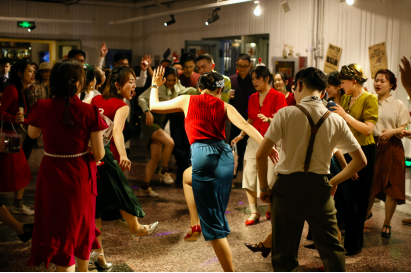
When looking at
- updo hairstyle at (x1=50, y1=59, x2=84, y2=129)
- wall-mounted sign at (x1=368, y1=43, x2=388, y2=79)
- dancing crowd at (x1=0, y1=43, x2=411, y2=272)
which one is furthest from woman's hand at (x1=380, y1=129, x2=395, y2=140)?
updo hairstyle at (x1=50, y1=59, x2=84, y2=129)

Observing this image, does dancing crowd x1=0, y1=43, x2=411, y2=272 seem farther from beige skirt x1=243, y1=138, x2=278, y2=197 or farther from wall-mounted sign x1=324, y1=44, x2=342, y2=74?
wall-mounted sign x1=324, y1=44, x2=342, y2=74

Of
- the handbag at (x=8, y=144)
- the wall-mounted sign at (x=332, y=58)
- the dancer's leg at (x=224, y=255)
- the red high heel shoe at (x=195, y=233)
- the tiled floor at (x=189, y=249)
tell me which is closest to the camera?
the dancer's leg at (x=224, y=255)

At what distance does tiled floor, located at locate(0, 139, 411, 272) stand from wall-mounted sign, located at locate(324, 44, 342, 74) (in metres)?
2.81

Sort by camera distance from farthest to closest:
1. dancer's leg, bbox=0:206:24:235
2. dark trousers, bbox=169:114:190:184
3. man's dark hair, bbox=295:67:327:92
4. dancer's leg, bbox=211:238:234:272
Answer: dark trousers, bbox=169:114:190:184
dancer's leg, bbox=0:206:24:235
dancer's leg, bbox=211:238:234:272
man's dark hair, bbox=295:67:327:92

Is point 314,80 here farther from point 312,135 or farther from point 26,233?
point 26,233

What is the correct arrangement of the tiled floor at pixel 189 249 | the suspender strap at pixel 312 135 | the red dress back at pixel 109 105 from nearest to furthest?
1. the suspender strap at pixel 312 135
2. the red dress back at pixel 109 105
3. the tiled floor at pixel 189 249

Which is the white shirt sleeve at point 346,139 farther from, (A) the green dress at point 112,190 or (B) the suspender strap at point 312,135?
(A) the green dress at point 112,190

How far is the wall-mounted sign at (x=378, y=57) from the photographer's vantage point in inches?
215

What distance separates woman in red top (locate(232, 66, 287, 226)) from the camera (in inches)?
170

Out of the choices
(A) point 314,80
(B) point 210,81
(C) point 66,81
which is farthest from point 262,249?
(C) point 66,81

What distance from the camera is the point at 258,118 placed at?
4426mm

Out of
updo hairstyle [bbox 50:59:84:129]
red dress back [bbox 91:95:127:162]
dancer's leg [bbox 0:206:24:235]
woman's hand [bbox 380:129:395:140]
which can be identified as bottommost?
dancer's leg [bbox 0:206:24:235]

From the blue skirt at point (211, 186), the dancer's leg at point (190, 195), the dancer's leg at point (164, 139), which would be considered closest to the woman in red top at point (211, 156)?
the blue skirt at point (211, 186)

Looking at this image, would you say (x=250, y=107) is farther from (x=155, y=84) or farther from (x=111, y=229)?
(x=111, y=229)
